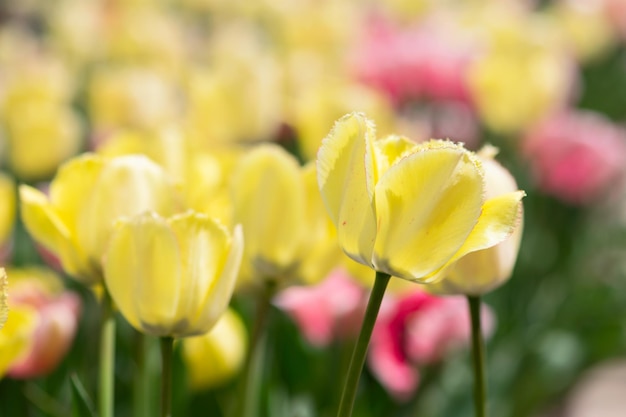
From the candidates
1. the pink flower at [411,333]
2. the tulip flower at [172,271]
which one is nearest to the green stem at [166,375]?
the tulip flower at [172,271]

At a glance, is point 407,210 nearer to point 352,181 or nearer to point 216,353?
point 352,181

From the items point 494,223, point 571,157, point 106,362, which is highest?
point 494,223

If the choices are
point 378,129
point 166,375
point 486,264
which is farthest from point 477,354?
point 378,129

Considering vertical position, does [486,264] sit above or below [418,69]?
above

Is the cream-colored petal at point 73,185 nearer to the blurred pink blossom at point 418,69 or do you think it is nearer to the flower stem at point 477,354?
the flower stem at point 477,354

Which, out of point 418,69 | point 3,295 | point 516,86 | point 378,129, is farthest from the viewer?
point 418,69

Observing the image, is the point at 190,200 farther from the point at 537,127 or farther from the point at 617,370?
the point at 617,370
